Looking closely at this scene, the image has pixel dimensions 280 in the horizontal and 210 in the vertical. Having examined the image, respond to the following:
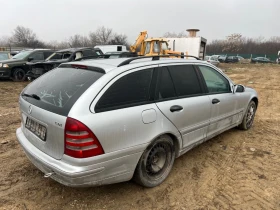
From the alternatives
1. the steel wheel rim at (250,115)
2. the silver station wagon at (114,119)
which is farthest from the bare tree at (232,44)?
the silver station wagon at (114,119)

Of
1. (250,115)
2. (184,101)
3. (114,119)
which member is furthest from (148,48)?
(114,119)

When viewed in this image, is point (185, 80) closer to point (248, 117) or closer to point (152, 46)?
point (248, 117)

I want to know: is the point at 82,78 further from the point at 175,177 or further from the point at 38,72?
the point at 38,72

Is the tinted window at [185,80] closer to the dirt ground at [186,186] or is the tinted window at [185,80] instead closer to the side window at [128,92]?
the side window at [128,92]

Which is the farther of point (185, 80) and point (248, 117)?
point (248, 117)

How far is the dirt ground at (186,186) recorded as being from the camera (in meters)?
2.67

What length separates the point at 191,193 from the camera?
A: 2.87 m

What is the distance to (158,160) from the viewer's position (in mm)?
3000

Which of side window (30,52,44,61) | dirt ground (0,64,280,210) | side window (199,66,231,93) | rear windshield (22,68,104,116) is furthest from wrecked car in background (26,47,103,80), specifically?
rear windshield (22,68,104,116)

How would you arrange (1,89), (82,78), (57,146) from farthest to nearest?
(1,89) → (82,78) → (57,146)

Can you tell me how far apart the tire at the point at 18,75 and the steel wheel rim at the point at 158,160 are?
11.1 metres

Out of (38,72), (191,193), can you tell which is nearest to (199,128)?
(191,193)

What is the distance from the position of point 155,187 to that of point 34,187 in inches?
61.3

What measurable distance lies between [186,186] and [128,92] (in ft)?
4.92
